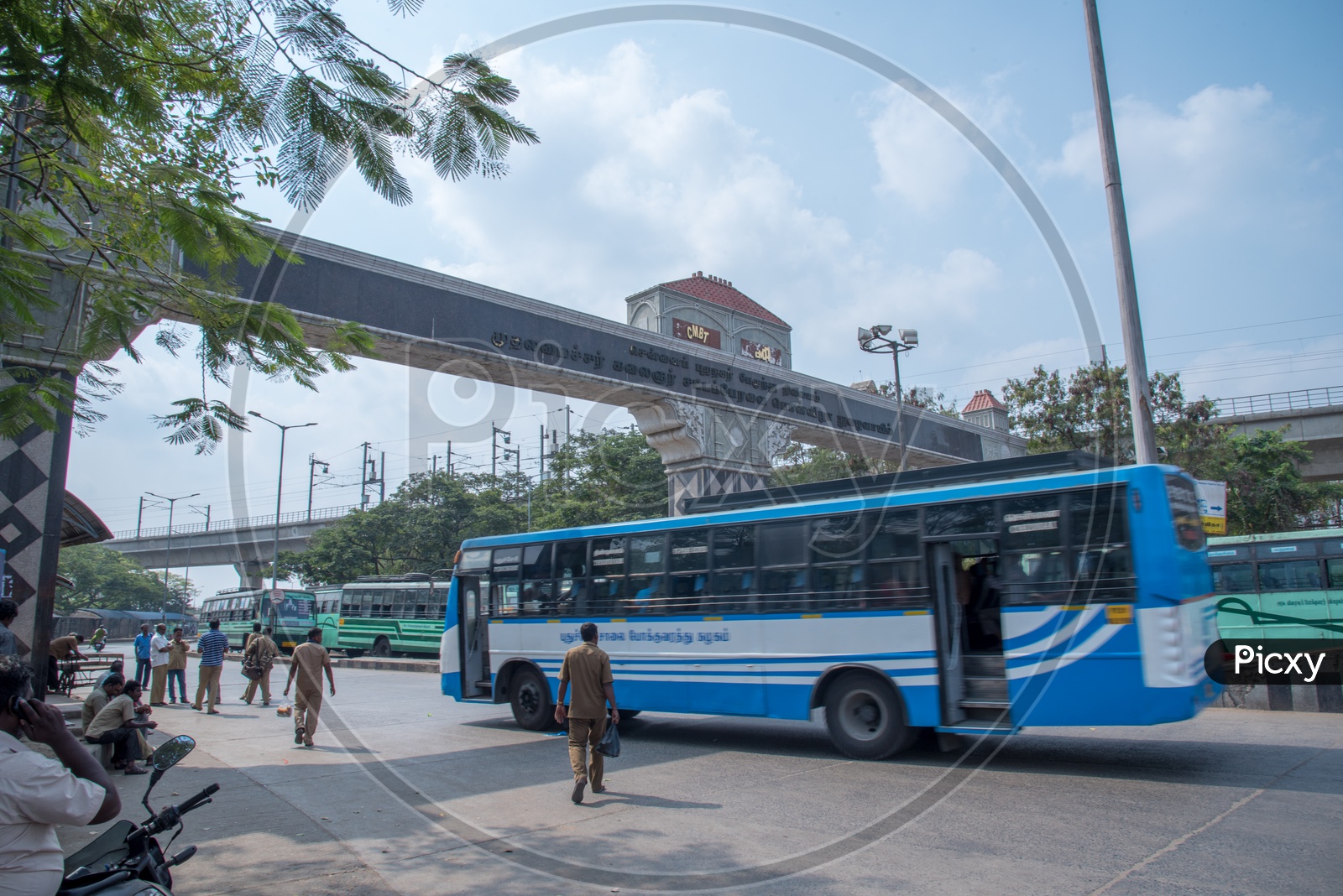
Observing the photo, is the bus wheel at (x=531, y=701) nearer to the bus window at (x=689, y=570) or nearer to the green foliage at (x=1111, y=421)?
the bus window at (x=689, y=570)

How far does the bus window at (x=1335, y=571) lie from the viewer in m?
15.5

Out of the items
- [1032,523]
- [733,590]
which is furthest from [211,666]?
[1032,523]

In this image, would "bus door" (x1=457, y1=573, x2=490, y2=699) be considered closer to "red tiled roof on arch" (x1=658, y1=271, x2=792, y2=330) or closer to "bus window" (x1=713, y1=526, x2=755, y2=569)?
"bus window" (x1=713, y1=526, x2=755, y2=569)

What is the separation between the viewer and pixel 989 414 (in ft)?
99.3

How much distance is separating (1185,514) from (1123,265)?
3.72 meters

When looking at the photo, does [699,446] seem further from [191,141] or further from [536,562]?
[191,141]

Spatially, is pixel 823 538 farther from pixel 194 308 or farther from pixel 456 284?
pixel 456 284

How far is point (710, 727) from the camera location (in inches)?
478

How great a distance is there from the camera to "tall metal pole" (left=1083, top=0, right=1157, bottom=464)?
32.9 feet

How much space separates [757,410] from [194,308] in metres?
14.8

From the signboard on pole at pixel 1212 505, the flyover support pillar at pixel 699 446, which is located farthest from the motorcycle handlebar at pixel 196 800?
the flyover support pillar at pixel 699 446

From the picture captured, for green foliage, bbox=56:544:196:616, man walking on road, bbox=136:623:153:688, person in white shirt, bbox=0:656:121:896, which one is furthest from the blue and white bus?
green foliage, bbox=56:544:196:616

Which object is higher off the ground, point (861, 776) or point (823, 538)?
point (823, 538)

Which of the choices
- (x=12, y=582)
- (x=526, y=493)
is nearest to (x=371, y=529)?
(x=526, y=493)
